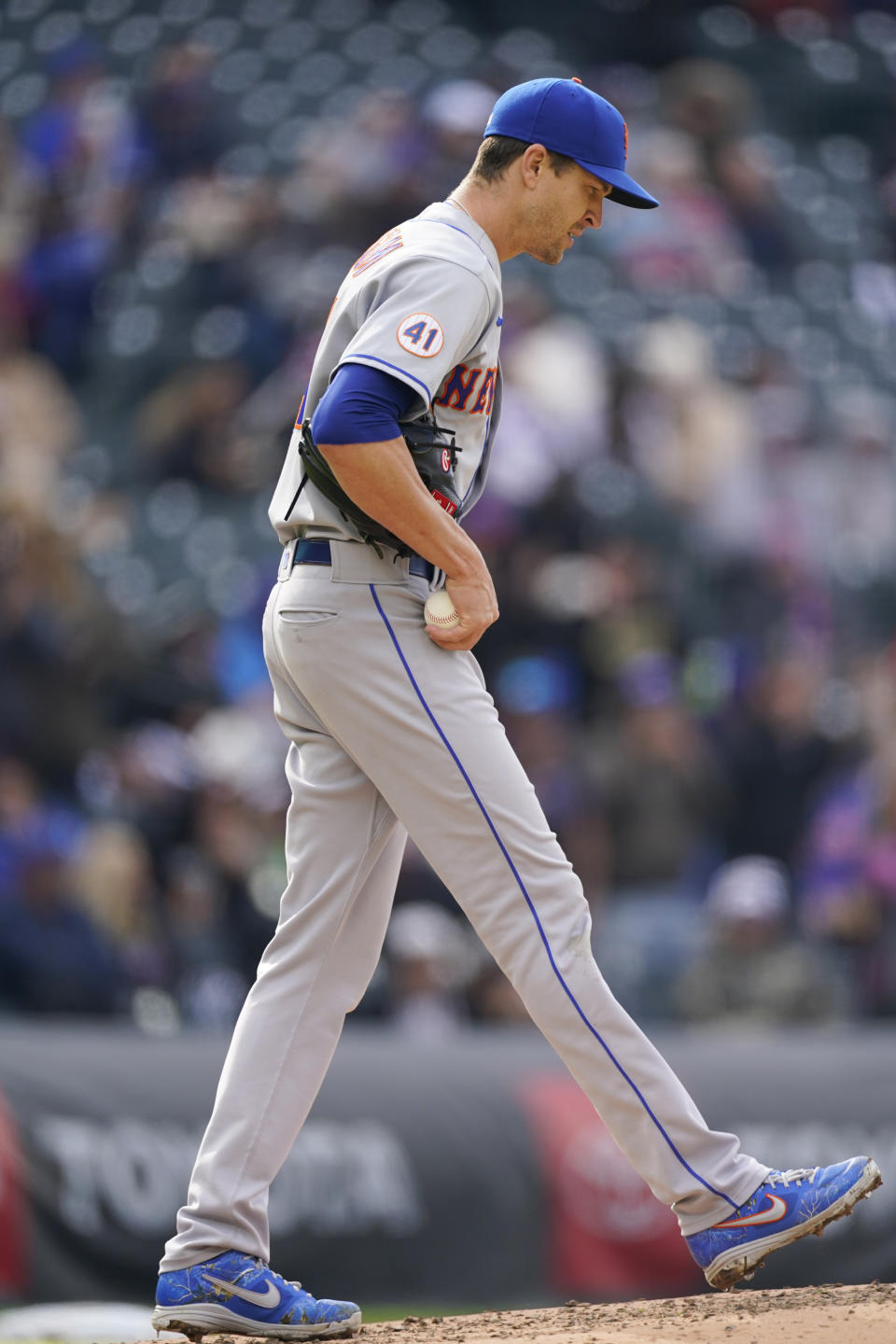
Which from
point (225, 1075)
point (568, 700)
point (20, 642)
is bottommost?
point (568, 700)

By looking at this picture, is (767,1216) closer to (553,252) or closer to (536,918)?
(536,918)

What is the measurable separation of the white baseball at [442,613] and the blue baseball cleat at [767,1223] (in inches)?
39.8

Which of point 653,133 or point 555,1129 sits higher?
point 653,133

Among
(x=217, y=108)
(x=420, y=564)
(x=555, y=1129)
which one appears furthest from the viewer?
(x=217, y=108)

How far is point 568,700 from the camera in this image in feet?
24.0

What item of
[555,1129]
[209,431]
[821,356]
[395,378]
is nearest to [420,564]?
[395,378]

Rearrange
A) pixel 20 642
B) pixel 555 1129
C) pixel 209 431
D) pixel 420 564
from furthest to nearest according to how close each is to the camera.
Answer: pixel 209 431
pixel 20 642
pixel 555 1129
pixel 420 564

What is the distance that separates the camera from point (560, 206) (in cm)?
275

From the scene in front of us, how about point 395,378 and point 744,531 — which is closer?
point 395,378

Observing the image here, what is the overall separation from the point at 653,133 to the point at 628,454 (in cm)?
252

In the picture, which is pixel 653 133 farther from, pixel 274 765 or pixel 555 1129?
pixel 555 1129

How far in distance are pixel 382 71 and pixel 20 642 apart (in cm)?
471

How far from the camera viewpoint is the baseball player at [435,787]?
2646 millimetres

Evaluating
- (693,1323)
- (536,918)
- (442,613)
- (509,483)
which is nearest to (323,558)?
(442,613)
